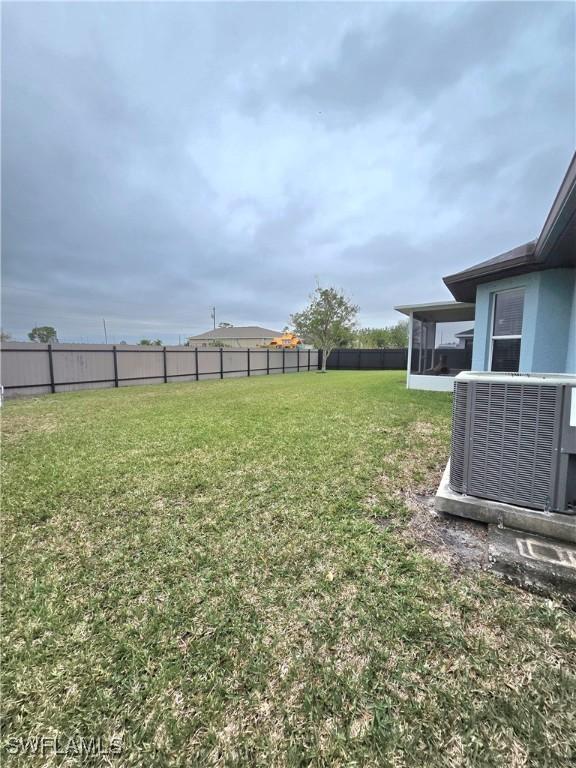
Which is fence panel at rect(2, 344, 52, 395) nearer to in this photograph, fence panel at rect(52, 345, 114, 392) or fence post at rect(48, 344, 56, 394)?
fence post at rect(48, 344, 56, 394)

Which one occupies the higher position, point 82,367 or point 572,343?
point 572,343

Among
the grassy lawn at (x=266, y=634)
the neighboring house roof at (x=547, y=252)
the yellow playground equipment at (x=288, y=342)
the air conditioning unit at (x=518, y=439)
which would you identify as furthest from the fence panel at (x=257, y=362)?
the air conditioning unit at (x=518, y=439)

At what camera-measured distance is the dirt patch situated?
214 cm

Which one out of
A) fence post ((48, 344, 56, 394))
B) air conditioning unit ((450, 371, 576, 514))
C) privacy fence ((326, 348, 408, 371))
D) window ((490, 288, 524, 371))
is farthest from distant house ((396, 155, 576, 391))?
privacy fence ((326, 348, 408, 371))

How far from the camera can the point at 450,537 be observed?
2.40 m

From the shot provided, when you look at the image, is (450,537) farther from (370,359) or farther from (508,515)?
(370,359)

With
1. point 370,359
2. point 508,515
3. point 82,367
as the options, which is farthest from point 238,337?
point 508,515

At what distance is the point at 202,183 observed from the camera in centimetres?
1433

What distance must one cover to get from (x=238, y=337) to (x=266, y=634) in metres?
48.3

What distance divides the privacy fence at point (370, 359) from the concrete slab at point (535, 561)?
22.5m

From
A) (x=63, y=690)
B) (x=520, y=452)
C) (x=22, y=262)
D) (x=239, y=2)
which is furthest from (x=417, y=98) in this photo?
(x=22, y=262)

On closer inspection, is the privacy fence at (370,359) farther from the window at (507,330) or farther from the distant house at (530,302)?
the window at (507,330)

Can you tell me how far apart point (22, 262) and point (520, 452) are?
2675 centimetres

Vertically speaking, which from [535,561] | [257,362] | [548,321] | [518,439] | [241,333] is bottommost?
[535,561]
